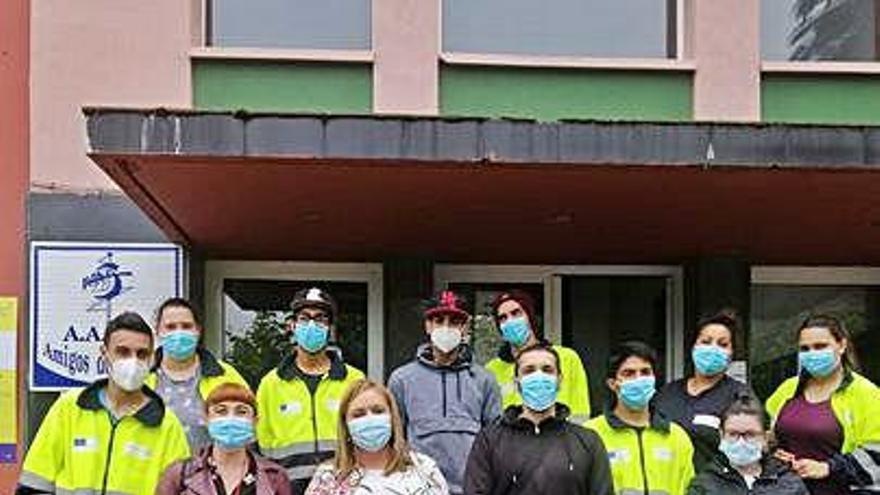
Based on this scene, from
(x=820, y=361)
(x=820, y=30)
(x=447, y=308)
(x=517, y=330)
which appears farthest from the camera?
(x=820, y=30)

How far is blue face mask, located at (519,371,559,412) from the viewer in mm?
5969

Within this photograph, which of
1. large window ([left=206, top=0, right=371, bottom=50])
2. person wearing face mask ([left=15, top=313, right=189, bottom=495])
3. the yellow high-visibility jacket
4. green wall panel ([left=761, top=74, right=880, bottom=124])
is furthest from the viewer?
green wall panel ([left=761, top=74, right=880, bottom=124])

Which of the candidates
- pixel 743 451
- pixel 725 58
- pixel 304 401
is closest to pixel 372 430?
pixel 304 401

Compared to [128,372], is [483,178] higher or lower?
higher

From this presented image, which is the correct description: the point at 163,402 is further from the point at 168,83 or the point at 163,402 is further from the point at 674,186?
the point at 168,83

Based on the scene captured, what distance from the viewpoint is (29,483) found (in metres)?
5.91

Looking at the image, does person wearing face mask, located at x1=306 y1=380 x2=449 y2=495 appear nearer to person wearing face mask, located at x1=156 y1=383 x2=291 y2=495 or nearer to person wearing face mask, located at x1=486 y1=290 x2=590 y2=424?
person wearing face mask, located at x1=156 y1=383 x2=291 y2=495

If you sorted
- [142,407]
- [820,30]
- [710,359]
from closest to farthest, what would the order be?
[142,407]
[710,359]
[820,30]

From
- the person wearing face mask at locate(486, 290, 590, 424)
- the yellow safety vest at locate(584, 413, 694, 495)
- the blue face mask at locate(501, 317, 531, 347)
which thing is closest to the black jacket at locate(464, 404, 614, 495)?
the yellow safety vest at locate(584, 413, 694, 495)

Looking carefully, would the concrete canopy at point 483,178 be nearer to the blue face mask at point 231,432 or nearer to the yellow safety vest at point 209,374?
the yellow safety vest at point 209,374

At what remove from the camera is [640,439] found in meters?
6.29

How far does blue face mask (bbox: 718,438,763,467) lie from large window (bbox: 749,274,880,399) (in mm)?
4724

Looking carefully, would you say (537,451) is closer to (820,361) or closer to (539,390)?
(539,390)

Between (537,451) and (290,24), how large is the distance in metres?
4.84
